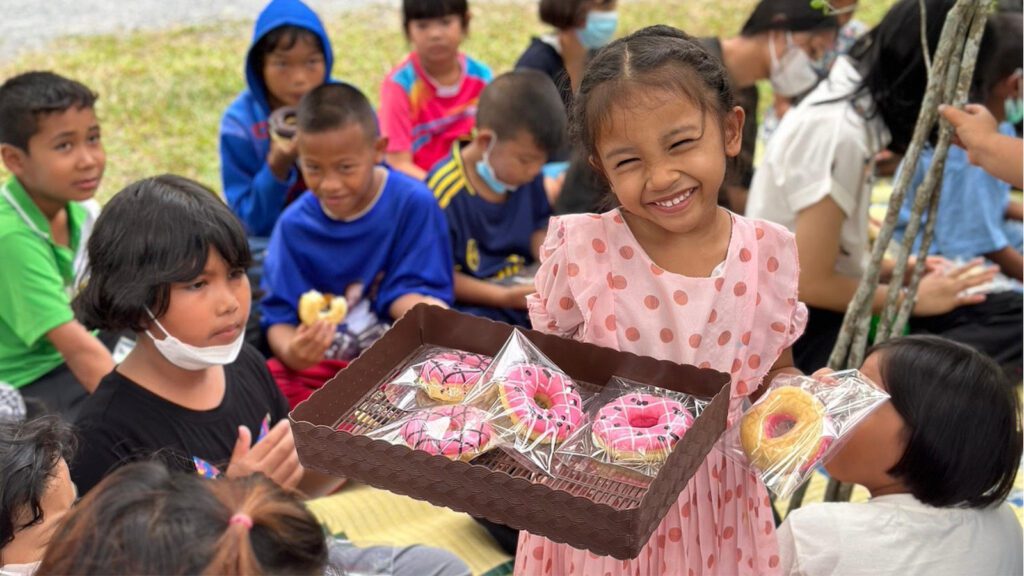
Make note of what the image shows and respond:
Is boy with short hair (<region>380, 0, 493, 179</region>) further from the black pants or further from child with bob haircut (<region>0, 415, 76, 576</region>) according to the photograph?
child with bob haircut (<region>0, 415, 76, 576</region>)

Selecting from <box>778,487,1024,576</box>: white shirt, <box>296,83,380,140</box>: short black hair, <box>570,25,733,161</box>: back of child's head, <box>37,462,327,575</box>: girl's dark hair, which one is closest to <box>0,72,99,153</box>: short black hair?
<box>296,83,380,140</box>: short black hair

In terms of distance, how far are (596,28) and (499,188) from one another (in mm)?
1327

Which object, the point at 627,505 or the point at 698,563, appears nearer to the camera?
the point at 627,505

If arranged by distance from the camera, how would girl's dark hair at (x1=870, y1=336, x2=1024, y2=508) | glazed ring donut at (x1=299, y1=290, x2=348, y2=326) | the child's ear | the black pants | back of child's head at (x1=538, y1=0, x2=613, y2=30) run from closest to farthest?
1. the child's ear
2. girl's dark hair at (x1=870, y1=336, x2=1024, y2=508)
3. glazed ring donut at (x1=299, y1=290, x2=348, y2=326)
4. the black pants
5. back of child's head at (x1=538, y1=0, x2=613, y2=30)

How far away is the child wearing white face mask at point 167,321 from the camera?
203 centimetres

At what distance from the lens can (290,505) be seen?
1.22 m

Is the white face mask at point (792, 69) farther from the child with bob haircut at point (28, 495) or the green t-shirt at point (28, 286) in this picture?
the child with bob haircut at point (28, 495)

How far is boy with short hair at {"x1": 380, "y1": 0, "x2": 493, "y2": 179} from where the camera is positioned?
4.15 meters

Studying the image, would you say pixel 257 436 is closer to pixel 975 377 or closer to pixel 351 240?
pixel 351 240

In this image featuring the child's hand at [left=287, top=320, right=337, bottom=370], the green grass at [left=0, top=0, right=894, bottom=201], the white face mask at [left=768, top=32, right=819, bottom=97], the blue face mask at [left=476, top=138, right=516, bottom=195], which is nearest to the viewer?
the child's hand at [left=287, top=320, right=337, bottom=370]

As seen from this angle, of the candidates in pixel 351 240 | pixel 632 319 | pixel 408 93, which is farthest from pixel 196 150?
pixel 632 319

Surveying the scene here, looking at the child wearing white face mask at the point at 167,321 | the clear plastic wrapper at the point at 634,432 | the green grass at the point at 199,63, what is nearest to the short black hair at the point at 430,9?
the green grass at the point at 199,63

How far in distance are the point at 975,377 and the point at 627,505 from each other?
0.83m

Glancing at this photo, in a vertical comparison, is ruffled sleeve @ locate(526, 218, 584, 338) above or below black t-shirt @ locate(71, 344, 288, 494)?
above
